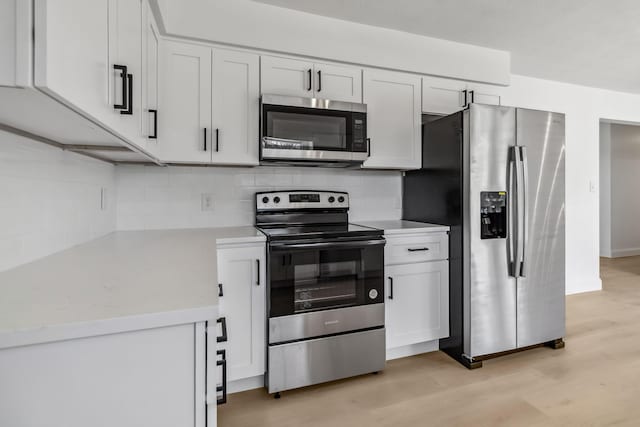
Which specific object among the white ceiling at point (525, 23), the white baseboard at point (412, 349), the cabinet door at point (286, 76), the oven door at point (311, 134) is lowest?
the white baseboard at point (412, 349)

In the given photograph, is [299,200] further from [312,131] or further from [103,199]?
[103,199]

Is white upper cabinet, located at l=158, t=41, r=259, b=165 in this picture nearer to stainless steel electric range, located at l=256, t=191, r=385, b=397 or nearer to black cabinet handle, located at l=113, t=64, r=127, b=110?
stainless steel electric range, located at l=256, t=191, r=385, b=397

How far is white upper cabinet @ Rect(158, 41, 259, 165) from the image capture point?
210 cm

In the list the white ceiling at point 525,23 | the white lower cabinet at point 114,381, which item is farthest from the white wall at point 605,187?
the white lower cabinet at point 114,381

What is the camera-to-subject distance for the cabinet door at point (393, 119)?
2.58 m

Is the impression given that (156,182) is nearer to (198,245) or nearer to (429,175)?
(198,245)

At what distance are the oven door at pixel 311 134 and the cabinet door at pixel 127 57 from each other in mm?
840

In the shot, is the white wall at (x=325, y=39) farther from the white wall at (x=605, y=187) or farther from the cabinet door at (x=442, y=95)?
the white wall at (x=605, y=187)

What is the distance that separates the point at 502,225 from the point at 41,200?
2.58 meters

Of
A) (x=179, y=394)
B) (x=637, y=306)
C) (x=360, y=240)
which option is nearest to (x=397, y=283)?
(x=360, y=240)

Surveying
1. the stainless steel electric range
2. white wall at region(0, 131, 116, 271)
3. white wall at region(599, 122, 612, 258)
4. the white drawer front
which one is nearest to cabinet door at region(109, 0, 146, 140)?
white wall at region(0, 131, 116, 271)

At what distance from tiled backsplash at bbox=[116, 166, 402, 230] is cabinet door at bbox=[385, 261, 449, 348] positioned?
0.70 meters

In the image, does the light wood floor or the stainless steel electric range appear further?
the stainless steel electric range

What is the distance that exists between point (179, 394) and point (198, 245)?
3.16 feet
